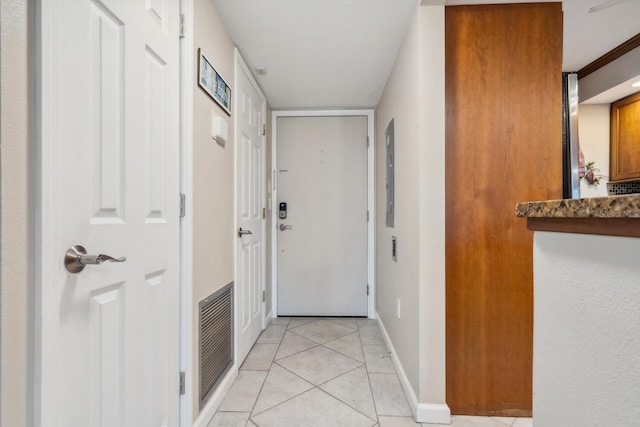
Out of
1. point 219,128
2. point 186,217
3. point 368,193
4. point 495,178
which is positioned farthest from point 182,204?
point 368,193

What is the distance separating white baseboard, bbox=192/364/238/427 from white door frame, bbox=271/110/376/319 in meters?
1.21

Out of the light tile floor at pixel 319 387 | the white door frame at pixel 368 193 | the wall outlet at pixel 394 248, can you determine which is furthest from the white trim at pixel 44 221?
the white door frame at pixel 368 193

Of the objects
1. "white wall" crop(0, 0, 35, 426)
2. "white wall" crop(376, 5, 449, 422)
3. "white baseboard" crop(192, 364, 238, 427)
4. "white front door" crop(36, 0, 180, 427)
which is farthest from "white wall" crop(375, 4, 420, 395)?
"white wall" crop(0, 0, 35, 426)

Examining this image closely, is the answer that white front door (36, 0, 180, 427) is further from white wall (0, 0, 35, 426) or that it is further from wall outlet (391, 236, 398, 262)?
wall outlet (391, 236, 398, 262)

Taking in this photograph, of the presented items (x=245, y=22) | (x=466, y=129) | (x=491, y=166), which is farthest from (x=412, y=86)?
(x=245, y=22)

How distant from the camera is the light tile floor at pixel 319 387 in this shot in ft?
4.70

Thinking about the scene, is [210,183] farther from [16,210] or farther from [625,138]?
[625,138]

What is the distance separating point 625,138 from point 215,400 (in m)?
3.64

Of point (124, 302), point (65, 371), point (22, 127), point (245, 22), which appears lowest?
point (65, 371)

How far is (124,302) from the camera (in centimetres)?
89

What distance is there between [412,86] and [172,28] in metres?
1.22

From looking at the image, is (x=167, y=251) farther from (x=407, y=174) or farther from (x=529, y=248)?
(x=529, y=248)

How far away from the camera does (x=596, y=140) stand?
2.46 meters

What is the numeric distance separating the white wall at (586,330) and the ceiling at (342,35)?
1.42 metres
